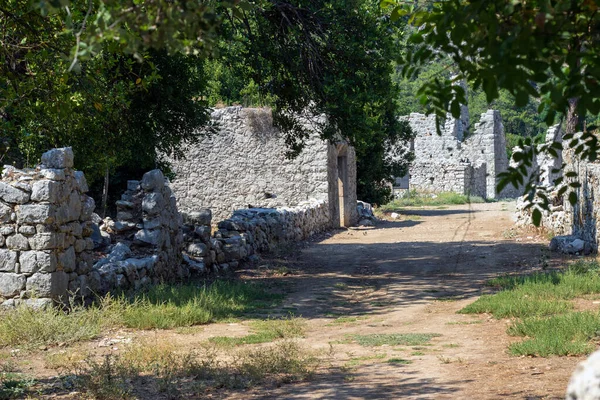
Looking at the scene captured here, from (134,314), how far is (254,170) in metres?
14.7

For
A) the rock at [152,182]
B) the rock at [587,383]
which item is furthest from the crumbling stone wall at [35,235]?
the rock at [587,383]

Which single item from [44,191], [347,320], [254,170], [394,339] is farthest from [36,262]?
[254,170]

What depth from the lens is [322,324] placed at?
9680mm

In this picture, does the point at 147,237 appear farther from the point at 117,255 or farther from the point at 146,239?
the point at 117,255

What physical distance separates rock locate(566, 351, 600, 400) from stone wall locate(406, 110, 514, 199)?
38221 millimetres

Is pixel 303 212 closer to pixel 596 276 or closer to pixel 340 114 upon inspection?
pixel 340 114

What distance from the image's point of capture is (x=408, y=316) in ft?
33.1

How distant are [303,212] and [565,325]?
13493 millimetres

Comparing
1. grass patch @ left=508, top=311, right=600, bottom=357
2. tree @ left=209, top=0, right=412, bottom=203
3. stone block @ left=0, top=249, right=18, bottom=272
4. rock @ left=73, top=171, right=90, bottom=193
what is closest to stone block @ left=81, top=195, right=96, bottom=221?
rock @ left=73, top=171, right=90, bottom=193

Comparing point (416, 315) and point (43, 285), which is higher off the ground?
point (43, 285)

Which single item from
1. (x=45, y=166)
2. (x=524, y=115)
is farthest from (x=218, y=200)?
(x=524, y=115)

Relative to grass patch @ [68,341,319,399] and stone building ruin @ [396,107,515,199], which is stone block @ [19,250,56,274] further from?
stone building ruin @ [396,107,515,199]

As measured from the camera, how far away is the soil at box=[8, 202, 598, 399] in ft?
20.8

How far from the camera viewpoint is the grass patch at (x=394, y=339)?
26.9 ft
